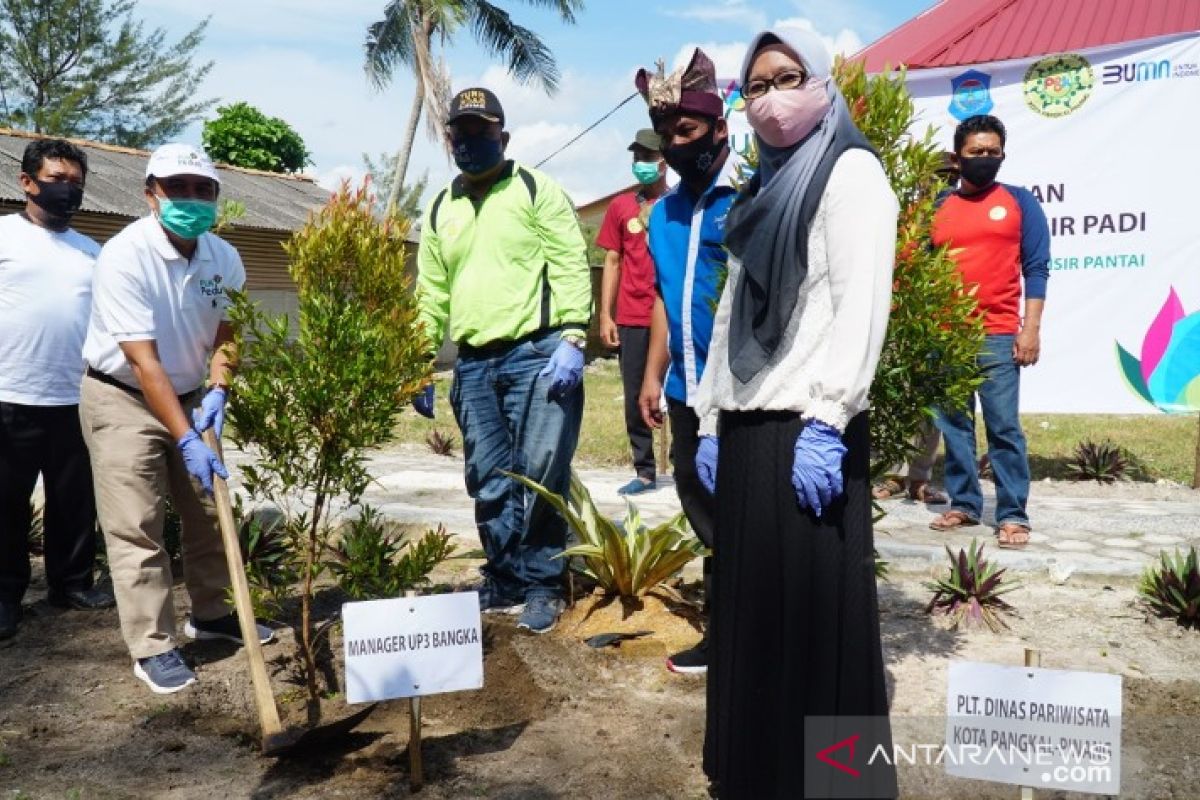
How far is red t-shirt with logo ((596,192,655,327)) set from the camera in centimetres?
716

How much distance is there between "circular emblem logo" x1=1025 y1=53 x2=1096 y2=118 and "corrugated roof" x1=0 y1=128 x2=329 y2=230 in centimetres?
836

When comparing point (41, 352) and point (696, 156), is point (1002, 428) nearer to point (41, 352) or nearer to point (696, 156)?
point (696, 156)

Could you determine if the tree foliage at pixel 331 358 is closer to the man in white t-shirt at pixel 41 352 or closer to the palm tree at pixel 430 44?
the man in white t-shirt at pixel 41 352

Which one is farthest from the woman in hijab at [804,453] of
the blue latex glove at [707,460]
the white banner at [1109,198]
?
the white banner at [1109,198]

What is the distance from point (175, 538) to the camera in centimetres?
541

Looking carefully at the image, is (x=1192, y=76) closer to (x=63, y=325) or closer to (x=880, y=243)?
(x=880, y=243)

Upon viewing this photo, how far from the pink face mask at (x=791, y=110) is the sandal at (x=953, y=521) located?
3.87 metres

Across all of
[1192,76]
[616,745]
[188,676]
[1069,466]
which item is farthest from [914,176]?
[1069,466]

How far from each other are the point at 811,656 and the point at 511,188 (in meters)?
2.57

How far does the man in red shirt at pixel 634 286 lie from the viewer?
23.6 ft

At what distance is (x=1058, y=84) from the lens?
24.3 feet

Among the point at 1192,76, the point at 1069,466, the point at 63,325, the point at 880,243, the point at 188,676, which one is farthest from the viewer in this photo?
the point at 1069,466

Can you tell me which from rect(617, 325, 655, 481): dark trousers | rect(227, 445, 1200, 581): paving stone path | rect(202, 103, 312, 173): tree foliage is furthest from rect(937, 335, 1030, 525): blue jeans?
rect(202, 103, 312, 173): tree foliage

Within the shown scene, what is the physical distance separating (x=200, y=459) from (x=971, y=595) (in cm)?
331
